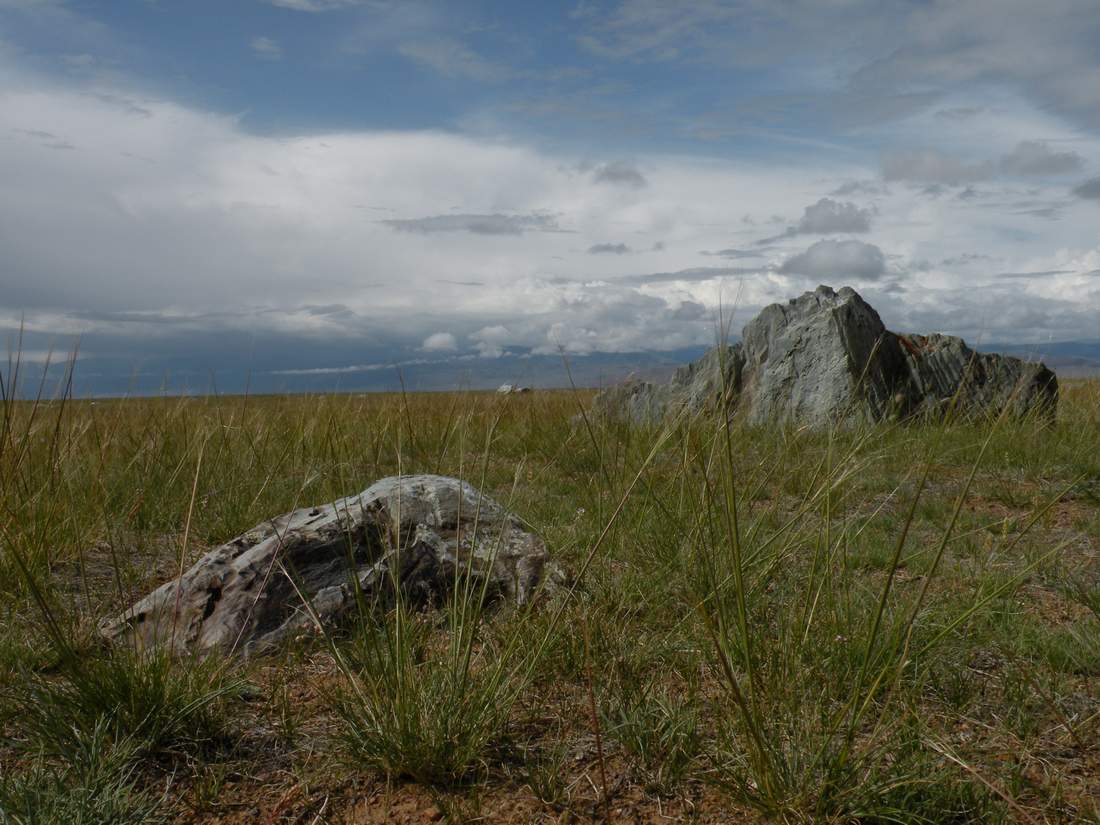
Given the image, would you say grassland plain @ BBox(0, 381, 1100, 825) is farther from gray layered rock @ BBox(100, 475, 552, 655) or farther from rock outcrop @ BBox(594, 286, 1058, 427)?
rock outcrop @ BBox(594, 286, 1058, 427)

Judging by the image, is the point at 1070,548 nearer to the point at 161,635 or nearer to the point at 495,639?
the point at 495,639

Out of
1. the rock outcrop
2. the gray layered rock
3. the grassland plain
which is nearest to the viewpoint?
the grassland plain

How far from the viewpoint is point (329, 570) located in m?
2.76

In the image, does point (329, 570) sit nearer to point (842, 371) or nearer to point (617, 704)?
point (617, 704)

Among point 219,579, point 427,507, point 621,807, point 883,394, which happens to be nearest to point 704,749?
point 621,807

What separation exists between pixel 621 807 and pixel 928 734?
2.39ft

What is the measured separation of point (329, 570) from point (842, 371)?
567 centimetres

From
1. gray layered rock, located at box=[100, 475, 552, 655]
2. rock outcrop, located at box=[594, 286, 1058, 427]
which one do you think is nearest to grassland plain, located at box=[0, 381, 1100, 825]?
gray layered rock, located at box=[100, 475, 552, 655]

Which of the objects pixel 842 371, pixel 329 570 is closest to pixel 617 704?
pixel 329 570

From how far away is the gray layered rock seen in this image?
258 cm

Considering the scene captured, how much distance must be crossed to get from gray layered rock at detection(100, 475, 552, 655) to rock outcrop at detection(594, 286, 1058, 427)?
4.29 meters

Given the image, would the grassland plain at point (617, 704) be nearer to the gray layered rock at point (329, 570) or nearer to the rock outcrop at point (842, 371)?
the gray layered rock at point (329, 570)

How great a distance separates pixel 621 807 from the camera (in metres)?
1.80

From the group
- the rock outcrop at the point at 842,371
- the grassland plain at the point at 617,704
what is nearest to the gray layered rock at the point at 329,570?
the grassland plain at the point at 617,704
